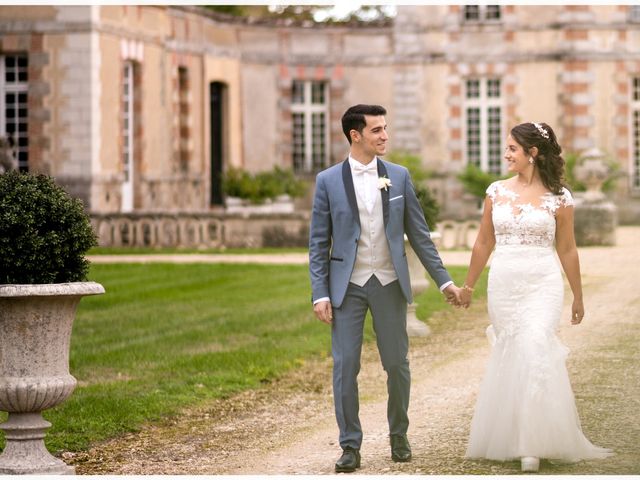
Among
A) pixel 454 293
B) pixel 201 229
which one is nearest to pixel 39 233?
pixel 454 293

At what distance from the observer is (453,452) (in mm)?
7422

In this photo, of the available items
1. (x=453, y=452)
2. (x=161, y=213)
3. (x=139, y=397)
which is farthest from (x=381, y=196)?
(x=161, y=213)

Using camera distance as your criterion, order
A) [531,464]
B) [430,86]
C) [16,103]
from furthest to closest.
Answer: [430,86] → [16,103] → [531,464]

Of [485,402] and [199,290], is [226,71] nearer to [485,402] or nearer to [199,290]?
[199,290]

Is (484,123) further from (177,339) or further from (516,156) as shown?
(516,156)

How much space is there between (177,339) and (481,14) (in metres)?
18.1

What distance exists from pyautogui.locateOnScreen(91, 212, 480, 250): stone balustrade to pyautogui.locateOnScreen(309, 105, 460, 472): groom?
14647 millimetres

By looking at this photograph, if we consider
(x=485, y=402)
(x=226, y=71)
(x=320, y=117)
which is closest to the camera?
(x=485, y=402)

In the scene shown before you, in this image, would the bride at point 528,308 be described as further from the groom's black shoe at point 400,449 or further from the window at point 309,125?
the window at point 309,125

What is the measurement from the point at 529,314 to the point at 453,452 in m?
0.84

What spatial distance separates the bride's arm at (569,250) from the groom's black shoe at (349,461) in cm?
129

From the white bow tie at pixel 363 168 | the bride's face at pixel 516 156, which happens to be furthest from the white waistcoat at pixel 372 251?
the bride's face at pixel 516 156

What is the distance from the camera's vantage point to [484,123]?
95.8 ft

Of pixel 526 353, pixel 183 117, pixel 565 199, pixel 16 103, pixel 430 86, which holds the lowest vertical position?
pixel 526 353
